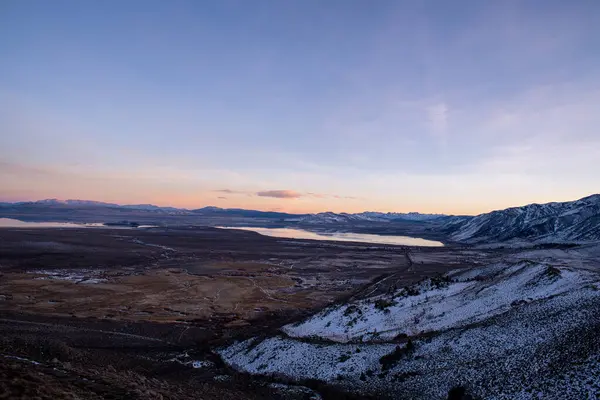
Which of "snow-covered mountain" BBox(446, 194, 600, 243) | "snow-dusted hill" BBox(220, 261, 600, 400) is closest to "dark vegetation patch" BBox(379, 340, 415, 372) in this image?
"snow-dusted hill" BBox(220, 261, 600, 400)

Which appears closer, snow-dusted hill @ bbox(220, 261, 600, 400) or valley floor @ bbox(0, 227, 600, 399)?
snow-dusted hill @ bbox(220, 261, 600, 400)

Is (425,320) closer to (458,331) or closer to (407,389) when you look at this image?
(458,331)

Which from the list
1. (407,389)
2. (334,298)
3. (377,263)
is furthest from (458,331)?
(377,263)

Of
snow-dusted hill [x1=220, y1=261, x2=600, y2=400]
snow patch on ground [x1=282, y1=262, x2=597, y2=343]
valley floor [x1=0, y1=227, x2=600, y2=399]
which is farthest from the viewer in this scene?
snow patch on ground [x1=282, y1=262, x2=597, y2=343]

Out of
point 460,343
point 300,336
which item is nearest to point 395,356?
point 460,343

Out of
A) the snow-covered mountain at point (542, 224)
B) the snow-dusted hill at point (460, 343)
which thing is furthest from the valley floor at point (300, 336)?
the snow-covered mountain at point (542, 224)

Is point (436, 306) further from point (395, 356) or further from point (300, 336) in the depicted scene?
point (300, 336)

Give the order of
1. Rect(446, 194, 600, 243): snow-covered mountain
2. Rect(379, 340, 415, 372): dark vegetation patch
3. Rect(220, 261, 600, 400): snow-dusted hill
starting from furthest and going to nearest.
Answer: Rect(446, 194, 600, 243): snow-covered mountain → Rect(379, 340, 415, 372): dark vegetation patch → Rect(220, 261, 600, 400): snow-dusted hill

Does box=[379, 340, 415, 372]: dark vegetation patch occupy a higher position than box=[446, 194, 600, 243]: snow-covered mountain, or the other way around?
box=[446, 194, 600, 243]: snow-covered mountain

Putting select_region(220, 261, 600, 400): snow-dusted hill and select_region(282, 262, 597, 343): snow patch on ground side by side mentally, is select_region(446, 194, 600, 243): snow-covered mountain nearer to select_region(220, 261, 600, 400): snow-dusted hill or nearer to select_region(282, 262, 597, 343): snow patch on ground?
select_region(282, 262, 597, 343): snow patch on ground
